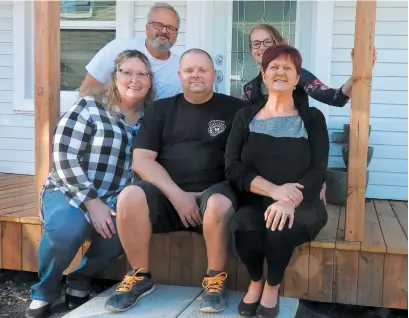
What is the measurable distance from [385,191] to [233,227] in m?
2.38

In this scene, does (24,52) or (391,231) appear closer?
(391,231)

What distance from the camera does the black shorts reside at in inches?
96.1

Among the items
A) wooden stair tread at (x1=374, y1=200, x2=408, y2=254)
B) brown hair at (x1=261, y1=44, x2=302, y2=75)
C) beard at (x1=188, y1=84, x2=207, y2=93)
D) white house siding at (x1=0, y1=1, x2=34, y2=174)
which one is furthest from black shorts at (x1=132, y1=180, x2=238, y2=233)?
white house siding at (x1=0, y1=1, x2=34, y2=174)

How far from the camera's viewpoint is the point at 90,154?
2684 mm

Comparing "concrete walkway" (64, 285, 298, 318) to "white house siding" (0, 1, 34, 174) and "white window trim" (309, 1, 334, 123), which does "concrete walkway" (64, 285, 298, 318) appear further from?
"white house siding" (0, 1, 34, 174)

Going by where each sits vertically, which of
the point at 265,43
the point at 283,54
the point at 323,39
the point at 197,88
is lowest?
the point at 197,88

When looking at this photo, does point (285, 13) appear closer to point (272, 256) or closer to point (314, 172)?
point (314, 172)

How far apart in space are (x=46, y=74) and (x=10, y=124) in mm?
2212

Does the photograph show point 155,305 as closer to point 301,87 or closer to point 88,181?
point 88,181

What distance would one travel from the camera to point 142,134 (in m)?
Result: 2.69

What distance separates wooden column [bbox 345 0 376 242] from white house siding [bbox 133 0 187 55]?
7.07 ft

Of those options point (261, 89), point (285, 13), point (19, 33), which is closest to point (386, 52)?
point (285, 13)

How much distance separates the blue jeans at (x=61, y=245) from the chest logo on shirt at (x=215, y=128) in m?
0.72

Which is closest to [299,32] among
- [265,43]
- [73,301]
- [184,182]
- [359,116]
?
[265,43]
